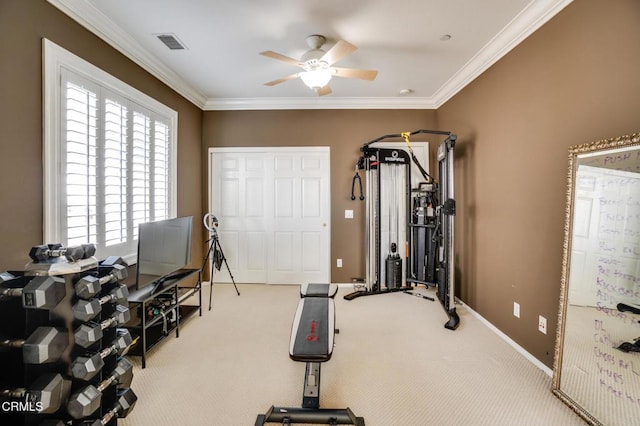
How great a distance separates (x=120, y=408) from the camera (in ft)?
4.58

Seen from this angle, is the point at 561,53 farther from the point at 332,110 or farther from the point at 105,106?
the point at 105,106

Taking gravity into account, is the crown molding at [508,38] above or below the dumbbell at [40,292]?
above

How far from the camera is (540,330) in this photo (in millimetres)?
2170

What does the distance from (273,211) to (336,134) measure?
1.61m

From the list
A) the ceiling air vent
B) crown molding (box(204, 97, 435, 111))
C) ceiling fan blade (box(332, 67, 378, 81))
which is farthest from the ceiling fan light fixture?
crown molding (box(204, 97, 435, 111))

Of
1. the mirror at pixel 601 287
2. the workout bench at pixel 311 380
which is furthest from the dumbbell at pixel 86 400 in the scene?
the mirror at pixel 601 287

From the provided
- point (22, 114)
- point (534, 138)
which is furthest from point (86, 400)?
point (534, 138)

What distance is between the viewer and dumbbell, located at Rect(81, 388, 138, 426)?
1.29 meters

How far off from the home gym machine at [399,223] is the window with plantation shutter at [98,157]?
271cm

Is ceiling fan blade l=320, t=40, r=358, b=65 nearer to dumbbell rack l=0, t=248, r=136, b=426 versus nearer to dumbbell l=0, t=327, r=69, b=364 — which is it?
dumbbell rack l=0, t=248, r=136, b=426

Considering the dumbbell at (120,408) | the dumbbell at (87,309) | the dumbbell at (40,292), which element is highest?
the dumbbell at (40,292)

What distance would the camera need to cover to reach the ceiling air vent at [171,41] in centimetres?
248

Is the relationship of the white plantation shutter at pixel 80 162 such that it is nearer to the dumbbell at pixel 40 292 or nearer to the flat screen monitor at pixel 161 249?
the flat screen monitor at pixel 161 249
